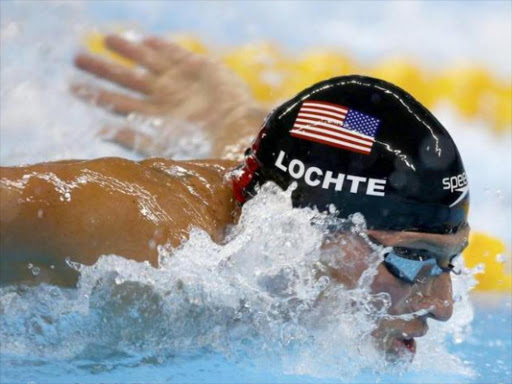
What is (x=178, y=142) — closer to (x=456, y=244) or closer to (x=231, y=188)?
(x=231, y=188)

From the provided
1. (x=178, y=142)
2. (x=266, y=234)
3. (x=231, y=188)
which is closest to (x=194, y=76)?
(x=178, y=142)

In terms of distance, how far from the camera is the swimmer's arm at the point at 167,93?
10.4ft

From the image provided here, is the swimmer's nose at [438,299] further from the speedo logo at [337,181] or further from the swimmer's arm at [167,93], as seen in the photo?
the swimmer's arm at [167,93]

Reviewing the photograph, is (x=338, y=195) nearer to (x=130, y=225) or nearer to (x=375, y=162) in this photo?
(x=375, y=162)

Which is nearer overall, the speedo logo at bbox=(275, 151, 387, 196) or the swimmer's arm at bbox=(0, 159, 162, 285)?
the swimmer's arm at bbox=(0, 159, 162, 285)

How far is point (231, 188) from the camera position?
212 centimetres

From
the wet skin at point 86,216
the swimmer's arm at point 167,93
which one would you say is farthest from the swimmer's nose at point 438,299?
the swimmer's arm at point 167,93

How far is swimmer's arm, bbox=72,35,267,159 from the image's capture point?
10.4ft

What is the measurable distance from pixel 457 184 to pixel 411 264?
0.65 ft

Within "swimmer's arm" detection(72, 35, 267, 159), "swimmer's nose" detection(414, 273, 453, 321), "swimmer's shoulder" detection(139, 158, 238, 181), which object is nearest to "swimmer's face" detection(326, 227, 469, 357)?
"swimmer's nose" detection(414, 273, 453, 321)

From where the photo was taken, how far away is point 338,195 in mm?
1914

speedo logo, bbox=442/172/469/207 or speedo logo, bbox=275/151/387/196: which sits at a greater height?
speedo logo, bbox=442/172/469/207

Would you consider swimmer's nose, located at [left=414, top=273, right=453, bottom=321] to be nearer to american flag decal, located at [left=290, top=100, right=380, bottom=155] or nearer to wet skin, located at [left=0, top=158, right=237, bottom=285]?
american flag decal, located at [left=290, top=100, right=380, bottom=155]

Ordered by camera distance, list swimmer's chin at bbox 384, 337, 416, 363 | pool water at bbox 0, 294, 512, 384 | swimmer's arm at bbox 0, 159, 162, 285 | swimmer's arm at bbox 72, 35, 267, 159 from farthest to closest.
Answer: swimmer's arm at bbox 72, 35, 267, 159 < swimmer's chin at bbox 384, 337, 416, 363 < pool water at bbox 0, 294, 512, 384 < swimmer's arm at bbox 0, 159, 162, 285
